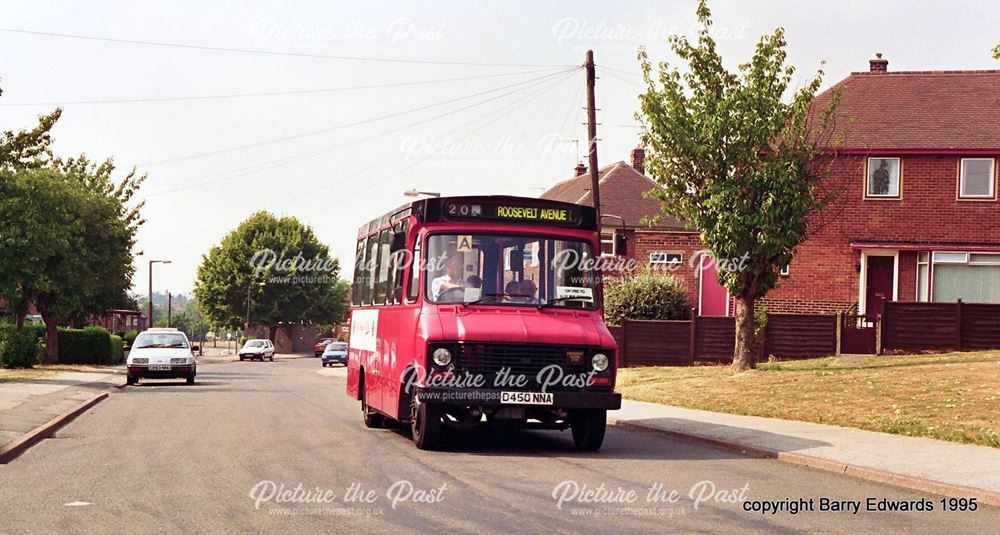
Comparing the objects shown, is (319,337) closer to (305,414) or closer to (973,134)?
(973,134)

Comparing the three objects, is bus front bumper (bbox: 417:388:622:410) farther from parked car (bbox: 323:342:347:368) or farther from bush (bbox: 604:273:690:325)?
parked car (bbox: 323:342:347:368)

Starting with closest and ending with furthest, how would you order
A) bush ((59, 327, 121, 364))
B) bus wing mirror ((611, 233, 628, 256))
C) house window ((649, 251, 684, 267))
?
bus wing mirror ((611, 233, 628, 256)) < house window ((649, 251, 684, 267)) < bush ((59, 327, 121, 364))

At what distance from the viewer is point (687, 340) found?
36.3 metres

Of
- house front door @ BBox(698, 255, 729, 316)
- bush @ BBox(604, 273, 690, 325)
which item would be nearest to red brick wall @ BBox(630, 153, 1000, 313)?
bush @ BBox(604, 273, 690, 325)

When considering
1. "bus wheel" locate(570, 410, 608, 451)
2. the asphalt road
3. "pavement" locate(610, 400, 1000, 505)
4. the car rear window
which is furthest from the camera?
the car rear window

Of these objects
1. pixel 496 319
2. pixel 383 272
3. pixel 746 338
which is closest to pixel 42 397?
pixel 383 272

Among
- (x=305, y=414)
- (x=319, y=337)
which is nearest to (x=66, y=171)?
(x=305, y=414)

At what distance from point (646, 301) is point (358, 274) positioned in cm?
1943

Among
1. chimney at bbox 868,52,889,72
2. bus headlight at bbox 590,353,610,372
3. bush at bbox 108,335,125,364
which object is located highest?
chimney at bbox 868,52,889,72

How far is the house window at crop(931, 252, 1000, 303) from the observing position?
3731 cm

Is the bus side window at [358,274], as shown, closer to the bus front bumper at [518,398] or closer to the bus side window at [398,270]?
the bus side window at [398,270]

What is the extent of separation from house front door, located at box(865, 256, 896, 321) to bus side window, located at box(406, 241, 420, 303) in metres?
25.8

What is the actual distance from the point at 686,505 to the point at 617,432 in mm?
8818

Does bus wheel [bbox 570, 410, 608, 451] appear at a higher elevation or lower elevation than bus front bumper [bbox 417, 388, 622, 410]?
lower
